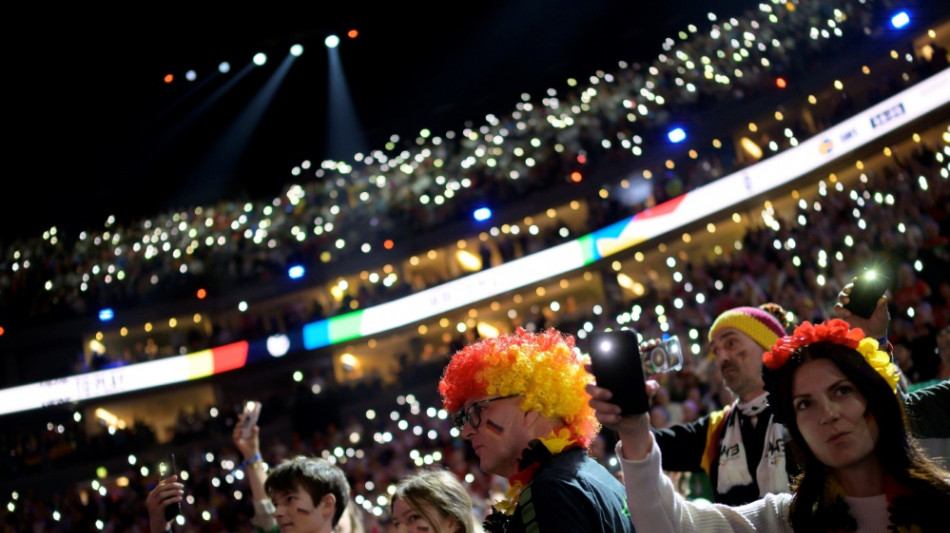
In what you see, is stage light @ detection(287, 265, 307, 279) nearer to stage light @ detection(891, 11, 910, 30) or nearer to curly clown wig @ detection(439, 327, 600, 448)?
stage light @ detection(891, 11, 910, 30)

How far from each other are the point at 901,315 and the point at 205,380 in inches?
797

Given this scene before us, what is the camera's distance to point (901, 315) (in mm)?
8320

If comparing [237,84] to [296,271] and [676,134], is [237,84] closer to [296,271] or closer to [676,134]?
[296,271]

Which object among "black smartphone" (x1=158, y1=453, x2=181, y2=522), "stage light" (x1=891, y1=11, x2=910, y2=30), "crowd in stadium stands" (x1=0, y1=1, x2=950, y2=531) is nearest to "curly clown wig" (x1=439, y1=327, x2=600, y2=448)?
"black smartphone" (x1=158, y1=453, x2=181, y2=522)

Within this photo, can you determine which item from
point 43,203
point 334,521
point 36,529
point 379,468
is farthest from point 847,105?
point 43,203

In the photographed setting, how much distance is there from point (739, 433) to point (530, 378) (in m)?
1.29

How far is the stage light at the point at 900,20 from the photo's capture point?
17.4m

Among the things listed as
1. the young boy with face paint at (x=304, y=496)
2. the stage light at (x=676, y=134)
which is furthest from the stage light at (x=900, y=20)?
the young boy with face paint at (x=304, y=496)

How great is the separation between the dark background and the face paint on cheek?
16671 millimetres

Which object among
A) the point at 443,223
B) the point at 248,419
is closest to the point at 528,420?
the point at 248,419

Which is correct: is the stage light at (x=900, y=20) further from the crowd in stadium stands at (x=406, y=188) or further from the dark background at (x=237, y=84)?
the dark background at (x=237, y=84)

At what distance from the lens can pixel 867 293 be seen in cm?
308

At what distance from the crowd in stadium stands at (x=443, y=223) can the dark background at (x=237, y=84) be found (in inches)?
34.3

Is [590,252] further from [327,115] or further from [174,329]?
[174,329]
